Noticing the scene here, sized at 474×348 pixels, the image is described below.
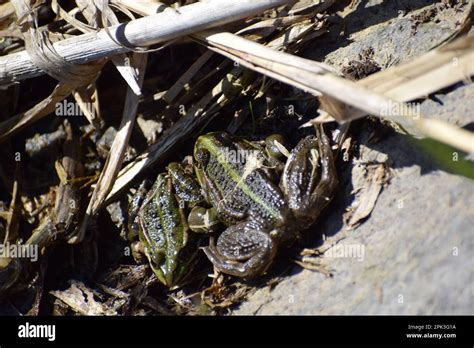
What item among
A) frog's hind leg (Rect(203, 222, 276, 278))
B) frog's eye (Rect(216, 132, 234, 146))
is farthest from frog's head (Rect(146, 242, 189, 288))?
frog's eye (Rect(216, 132, 234, 146))

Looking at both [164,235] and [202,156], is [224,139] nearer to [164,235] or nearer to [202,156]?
[202,156]

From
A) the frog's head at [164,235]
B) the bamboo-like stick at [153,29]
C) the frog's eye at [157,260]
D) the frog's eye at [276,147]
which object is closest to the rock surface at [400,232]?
the frog's eye at [276,147]

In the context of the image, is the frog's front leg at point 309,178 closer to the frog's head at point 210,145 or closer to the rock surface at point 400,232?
the rock surface at point 400,232

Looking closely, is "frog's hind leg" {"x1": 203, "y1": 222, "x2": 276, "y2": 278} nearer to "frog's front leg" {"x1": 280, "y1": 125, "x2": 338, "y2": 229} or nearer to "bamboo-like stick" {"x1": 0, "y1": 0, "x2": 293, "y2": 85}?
"frog's front leg" {"x1": 280, "y1": 125, "x2": 338, "y2": 229}

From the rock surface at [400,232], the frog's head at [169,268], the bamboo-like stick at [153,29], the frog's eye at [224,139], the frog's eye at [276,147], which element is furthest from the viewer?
the frog's eye at [224,139]

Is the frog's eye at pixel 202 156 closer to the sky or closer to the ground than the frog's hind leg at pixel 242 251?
closer to the sky

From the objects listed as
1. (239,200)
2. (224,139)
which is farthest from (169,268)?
(224,139)

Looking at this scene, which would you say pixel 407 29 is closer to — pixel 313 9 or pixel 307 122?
pixel 313 9
